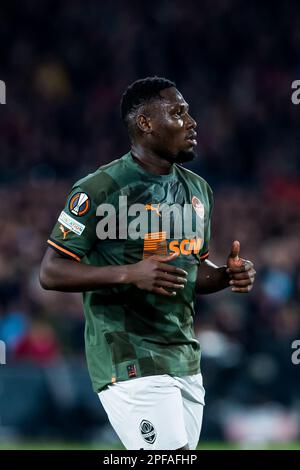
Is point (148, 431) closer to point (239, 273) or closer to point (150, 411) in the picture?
point (150, 411)

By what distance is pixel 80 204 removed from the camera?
466 cm

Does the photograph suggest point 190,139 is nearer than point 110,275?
No

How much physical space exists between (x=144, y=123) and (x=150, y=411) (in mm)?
1496

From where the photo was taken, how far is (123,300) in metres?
4.77

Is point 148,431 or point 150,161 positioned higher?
point 150,161

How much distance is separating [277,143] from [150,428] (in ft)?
36.4

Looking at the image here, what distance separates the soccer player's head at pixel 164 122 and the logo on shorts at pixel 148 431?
138 cm

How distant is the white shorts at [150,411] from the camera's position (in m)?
4.58

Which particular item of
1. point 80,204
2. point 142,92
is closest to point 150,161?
point 142,92

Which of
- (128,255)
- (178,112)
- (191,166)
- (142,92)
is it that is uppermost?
(191,166)

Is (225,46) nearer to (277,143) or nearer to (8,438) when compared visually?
(277,143)

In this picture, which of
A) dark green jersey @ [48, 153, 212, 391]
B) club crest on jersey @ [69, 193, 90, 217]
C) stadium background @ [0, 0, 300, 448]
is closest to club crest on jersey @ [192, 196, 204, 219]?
dark green jersey @ [48, 153, 212, 391]

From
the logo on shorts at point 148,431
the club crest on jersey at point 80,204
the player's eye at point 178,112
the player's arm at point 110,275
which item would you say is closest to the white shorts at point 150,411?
the logo on shorts at point 148,431

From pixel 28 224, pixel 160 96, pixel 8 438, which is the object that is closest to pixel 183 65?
pixel 28 224
